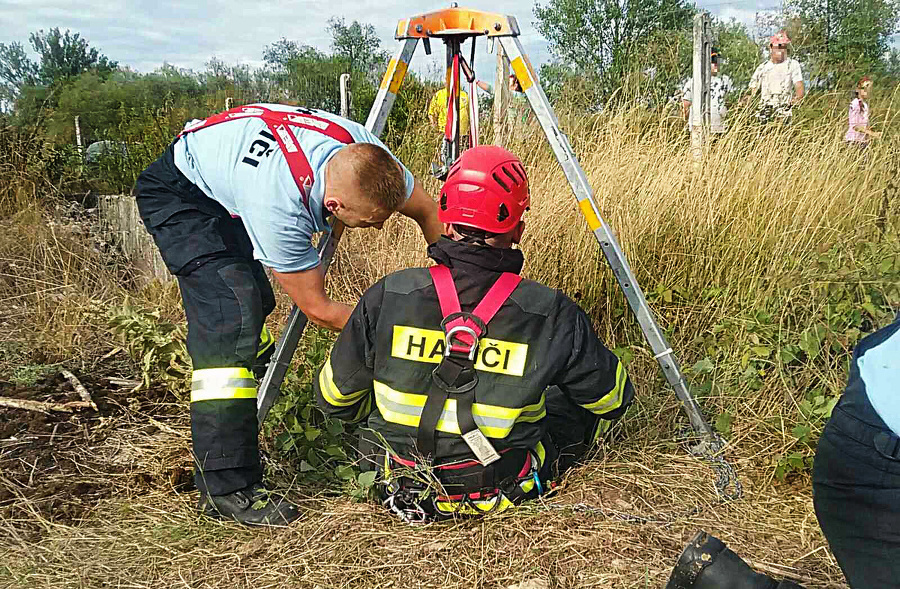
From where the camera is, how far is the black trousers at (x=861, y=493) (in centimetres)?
165

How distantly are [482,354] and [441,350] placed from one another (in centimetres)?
15

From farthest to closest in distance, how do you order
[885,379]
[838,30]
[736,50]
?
[736,50] < [838,30] < [885,379]

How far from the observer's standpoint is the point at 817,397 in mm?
3037

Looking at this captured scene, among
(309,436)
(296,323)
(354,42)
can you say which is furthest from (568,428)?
(354,42)

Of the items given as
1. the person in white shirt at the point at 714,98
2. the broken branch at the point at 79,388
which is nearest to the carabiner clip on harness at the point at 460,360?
the broken branch at the point at 79,388

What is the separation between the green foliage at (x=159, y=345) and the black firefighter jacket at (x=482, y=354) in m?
1.72

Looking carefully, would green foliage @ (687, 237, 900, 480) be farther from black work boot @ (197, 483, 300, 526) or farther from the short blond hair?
black work boot @ (197, 483, 300, 526)

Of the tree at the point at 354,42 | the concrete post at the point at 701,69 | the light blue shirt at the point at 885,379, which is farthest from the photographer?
the tree at the point at 354,42

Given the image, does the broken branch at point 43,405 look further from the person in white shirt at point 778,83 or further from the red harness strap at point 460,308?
the person in white shirt at point 778,83

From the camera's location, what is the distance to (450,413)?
8.26 feet

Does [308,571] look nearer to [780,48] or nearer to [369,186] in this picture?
[369,186]

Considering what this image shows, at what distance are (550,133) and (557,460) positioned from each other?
1.42 m

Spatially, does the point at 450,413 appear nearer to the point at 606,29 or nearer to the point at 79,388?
the point at 79,388

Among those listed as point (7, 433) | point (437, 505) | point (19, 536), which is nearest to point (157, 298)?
point (7, 433)
